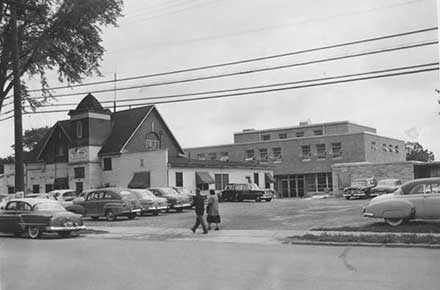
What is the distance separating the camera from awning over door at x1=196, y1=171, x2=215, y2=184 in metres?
32.0

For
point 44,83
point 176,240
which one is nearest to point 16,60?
point 44,83

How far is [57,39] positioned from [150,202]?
1865cm

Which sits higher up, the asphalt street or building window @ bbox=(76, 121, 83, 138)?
building window @ bbox=(76, 121, 83, 138)

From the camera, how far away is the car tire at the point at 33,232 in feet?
45.4

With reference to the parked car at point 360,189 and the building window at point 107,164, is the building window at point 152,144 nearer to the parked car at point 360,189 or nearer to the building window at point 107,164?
the parked car at point 360,189

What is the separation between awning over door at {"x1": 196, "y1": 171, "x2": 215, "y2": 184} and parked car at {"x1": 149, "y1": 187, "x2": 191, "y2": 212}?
295 inches

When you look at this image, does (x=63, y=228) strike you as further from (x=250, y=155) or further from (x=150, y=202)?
(x=250, y=155)

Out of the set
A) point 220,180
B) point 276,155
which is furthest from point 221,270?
point 276,155

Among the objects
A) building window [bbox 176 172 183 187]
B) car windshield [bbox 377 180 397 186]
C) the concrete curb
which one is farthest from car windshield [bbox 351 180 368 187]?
building window [bbox 176 172 183 187]

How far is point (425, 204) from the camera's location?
1259 cm

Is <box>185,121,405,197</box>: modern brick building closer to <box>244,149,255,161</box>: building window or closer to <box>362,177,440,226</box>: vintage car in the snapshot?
<box>244,149,255,161</box>: building window

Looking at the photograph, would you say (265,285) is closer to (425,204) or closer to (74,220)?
(425,204)

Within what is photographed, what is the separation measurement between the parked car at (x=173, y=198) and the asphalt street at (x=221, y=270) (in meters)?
13.3

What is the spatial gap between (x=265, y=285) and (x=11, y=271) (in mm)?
2633
